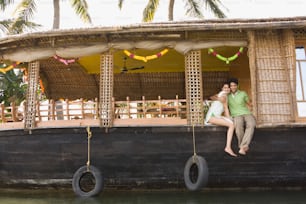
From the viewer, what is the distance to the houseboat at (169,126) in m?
5.57

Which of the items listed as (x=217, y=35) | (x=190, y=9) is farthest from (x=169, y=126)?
(x=190, y=9)

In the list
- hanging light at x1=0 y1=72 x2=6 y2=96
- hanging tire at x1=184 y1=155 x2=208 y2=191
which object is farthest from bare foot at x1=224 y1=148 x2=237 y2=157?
hanging light at x1=0 y1=72 x2=6 y2=96

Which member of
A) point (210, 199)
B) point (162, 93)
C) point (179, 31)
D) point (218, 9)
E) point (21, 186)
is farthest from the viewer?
point (218, 9)

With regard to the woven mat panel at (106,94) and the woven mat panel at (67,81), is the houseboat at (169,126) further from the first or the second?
the woven mat panel at (67,81)

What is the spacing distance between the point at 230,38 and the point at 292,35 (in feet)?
3.28

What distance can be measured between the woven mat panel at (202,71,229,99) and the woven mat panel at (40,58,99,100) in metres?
3.08

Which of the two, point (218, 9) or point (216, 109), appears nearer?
point (216, 109)

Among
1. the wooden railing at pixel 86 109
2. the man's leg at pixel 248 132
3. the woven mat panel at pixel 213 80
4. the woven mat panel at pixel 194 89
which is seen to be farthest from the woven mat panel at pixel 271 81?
the woven mat panel at pixel 213 80

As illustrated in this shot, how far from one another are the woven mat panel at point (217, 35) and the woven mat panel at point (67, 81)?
402 centimetres

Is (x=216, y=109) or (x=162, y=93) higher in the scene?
(x=162, y=93)

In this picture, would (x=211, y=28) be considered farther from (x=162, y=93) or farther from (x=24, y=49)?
(x=162, y=93)

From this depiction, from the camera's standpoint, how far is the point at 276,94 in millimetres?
5566

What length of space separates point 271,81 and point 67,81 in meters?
5.74

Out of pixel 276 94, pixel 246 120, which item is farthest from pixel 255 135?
pixel 276 94
